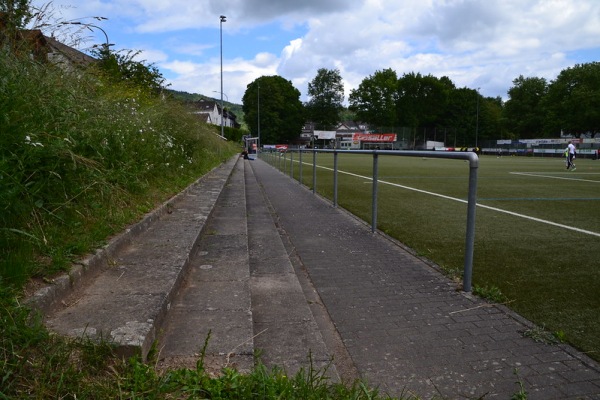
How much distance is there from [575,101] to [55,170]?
3215 inches

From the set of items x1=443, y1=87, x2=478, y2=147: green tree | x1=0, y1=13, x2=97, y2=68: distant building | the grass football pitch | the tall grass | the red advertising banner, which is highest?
x1=443, y1=87, x2=478, y2=147: green tree

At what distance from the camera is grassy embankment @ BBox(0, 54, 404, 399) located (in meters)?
1.75

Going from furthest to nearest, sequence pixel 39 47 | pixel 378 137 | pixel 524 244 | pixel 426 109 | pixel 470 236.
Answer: pixel 426 109, pixel 378 137, pixel 524 244, pixel 39 47, pixel 470 236

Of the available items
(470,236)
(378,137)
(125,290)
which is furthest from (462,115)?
(125,290)

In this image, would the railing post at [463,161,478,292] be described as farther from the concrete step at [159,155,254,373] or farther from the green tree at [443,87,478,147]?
the green tree at [443,87,478,147]

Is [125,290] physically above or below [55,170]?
below

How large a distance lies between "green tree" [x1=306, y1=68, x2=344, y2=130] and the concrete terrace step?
377 feet

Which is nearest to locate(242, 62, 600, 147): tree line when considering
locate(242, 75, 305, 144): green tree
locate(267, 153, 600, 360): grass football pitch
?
locate(242, 75, 305, 144): green tree

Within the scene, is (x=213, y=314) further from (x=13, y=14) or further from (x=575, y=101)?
(x=575, y=101)

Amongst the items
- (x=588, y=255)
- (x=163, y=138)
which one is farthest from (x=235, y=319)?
(x=163, y=138)

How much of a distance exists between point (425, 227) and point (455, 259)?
5.49ft

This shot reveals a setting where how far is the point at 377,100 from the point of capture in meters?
105

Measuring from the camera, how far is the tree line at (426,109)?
82.1m

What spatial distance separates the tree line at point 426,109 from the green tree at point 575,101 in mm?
171
